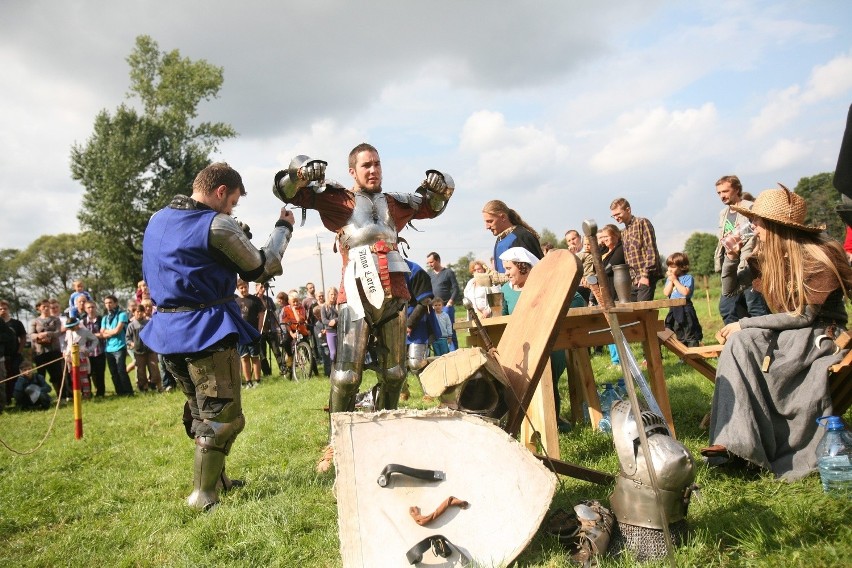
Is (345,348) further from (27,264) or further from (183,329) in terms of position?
(27,264)

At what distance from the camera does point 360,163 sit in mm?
3926

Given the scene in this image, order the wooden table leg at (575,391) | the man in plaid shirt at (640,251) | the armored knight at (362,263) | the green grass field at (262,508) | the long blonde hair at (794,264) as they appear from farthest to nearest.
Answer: the man in plaid shirt at (640,251), the wooden table leg at (575,391), the armored knight at (362,263), the long blonde hair at (794,264), the green grass field at (262,508)

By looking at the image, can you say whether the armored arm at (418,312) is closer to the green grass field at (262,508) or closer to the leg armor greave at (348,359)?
the green grass field at (262,508)

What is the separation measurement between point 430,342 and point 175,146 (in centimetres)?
2567

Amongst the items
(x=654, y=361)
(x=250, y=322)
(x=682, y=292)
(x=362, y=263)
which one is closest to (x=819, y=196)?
(x=682, y=292)

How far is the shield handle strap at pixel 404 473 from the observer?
218 centimetres

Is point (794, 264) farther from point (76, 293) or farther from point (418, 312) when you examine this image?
point (76, 293)

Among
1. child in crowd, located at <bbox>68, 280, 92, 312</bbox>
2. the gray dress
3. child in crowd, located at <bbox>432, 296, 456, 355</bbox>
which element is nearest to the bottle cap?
the gray dress

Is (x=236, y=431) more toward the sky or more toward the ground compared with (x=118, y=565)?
more toward the sky

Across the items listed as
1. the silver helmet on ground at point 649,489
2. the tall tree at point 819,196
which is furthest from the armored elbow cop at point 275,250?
the tall tree at point 819,196

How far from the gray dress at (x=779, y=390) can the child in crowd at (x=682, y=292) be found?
4503 mm

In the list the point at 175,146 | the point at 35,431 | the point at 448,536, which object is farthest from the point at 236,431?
the point at 175,146

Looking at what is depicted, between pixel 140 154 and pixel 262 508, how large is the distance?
1110 inches

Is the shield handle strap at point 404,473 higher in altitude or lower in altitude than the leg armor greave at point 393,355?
lower
